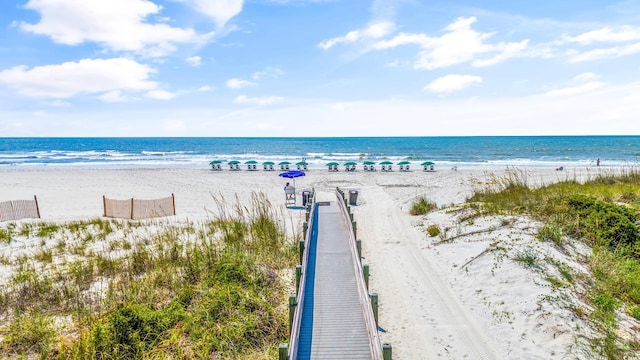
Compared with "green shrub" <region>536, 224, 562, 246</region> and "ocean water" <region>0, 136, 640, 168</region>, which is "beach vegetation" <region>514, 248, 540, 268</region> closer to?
"green shrub" <region>536, 224, 562, 246</region>

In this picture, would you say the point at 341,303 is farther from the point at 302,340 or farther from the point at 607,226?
the point at 607,226

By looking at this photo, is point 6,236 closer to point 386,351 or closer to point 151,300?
point 151,300

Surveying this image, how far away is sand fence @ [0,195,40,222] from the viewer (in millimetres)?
15711

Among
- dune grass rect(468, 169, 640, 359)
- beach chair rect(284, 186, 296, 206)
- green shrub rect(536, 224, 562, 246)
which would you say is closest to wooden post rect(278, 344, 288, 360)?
dune grass rect(468, 169, 640, 359)

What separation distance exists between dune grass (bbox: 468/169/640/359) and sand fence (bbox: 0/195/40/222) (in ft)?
65.6

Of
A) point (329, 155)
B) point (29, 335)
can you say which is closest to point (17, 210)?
point (29, 335)

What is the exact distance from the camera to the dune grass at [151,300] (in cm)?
583

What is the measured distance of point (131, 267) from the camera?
29.2 feet

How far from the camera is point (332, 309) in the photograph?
6.79 metres

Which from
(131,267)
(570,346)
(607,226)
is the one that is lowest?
(570,346)

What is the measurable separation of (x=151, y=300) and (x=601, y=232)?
11.5m

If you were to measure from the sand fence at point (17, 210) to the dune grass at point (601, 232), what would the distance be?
20.0 m

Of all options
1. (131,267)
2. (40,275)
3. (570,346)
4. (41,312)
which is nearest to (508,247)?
(570,346)

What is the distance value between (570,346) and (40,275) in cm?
1144
